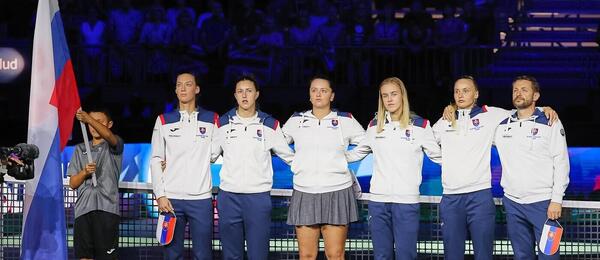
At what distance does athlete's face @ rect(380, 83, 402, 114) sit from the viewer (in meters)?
8.11

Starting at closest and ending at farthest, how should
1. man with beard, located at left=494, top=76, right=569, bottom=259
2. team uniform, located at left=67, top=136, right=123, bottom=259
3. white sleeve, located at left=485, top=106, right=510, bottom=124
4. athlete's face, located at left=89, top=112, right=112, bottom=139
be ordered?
man with beard, located at left=494, top=76, right=569, bottom=259
white sleeve, located at left=485, top=106, right=510, bottom=124
team uniform, located at left=67, top=136, right=123, bottom=259
athlete's face, located at left=89, top=112, right=112, bottom=139

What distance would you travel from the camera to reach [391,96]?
26.7 ft

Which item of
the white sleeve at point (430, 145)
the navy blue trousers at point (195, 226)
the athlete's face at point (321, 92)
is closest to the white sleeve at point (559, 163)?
the white sleeve at point (430, 145)

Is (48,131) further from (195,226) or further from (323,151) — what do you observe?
(323,151)

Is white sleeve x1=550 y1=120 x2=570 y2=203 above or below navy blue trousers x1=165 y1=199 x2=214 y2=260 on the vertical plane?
above

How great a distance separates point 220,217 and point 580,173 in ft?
21.1

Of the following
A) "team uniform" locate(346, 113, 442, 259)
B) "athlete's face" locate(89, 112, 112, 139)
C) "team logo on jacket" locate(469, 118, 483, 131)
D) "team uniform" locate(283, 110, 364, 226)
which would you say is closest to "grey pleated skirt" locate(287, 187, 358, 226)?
"team uniform" locate(283, 110, 364, 226)

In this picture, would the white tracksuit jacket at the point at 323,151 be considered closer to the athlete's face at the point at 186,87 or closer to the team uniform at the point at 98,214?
the athlete's face at the point at 186,87

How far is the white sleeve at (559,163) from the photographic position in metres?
7.93

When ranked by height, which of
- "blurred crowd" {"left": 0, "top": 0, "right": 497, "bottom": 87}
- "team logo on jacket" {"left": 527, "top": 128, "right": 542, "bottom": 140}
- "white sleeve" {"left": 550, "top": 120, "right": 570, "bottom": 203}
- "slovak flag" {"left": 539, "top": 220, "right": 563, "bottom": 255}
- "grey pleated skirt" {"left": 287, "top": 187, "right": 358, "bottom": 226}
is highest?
"blurred crowd" {"left": 0, "top": 0, "right": 497, "bottom": 87}

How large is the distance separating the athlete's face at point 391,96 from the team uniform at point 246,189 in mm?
832

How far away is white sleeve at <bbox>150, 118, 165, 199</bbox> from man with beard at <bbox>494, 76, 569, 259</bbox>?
244 centimetres

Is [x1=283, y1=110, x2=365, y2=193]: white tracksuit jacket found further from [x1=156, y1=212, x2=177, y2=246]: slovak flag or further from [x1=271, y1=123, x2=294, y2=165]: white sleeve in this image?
[x1=156, y1=212, x2=177, y2=246]: slovak flag

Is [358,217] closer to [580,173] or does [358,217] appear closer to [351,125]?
[351,125]
